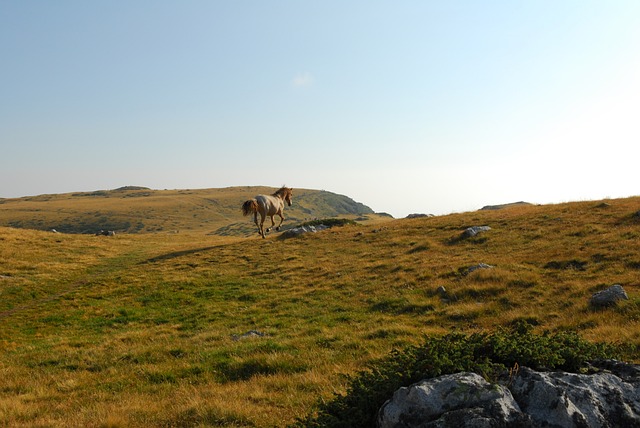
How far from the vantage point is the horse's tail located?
37812 millimetres

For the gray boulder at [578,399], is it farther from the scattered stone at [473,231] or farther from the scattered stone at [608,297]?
the scattered stone at [473,231]

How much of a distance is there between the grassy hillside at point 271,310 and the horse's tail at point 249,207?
14.7 ft

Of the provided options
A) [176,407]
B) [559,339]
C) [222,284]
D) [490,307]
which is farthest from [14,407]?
[222,284]

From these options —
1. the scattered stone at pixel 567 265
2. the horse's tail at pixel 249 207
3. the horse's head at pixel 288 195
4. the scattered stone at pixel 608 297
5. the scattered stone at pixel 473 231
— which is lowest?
the scattered stone at pixel 608 297

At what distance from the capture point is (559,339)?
247 inches

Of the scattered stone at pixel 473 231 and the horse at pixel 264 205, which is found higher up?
the horse at pixel 264 205

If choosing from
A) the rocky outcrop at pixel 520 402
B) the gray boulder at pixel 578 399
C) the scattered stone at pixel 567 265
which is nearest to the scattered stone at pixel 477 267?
the scattered stone at pixel 567 265

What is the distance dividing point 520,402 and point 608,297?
434 inches

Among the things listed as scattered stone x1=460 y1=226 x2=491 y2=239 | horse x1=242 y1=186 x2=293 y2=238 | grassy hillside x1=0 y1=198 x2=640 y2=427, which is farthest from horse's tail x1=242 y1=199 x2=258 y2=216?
scattered stone x1=460 y1=226 x2=491 y2=239

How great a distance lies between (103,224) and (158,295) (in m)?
188

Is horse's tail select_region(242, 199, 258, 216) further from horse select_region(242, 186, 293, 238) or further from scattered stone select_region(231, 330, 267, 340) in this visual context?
scattered stone select_region(231, 330, 267, 340)

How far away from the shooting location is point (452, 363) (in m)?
5.34

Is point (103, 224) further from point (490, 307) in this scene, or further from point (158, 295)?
point (490, 307)

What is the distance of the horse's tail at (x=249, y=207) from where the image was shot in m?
37.8
